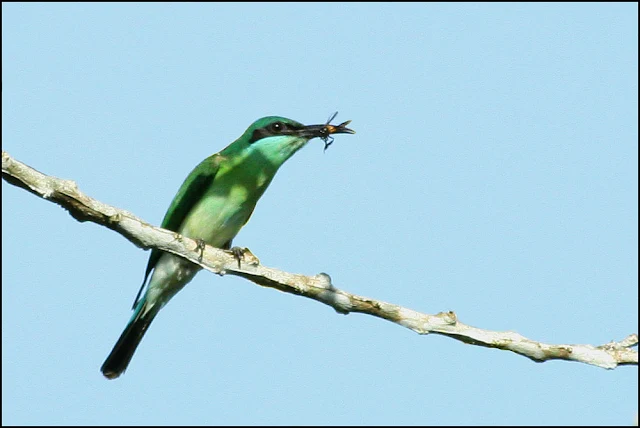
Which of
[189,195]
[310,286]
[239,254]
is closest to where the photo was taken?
[310,286]

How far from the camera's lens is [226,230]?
634 centimetres

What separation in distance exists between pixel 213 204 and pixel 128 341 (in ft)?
3.90

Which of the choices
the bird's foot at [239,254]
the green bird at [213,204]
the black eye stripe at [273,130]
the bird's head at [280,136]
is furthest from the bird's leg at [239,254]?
the black eye stripe at [273,130]

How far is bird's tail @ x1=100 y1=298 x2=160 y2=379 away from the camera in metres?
6.36

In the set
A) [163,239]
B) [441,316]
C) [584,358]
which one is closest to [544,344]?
[584,358]

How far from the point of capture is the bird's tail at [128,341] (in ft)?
20.9

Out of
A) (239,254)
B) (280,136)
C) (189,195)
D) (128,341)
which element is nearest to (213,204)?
(189,195)

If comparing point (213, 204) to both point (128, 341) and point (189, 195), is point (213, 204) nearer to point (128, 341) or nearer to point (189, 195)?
point (189, 195)

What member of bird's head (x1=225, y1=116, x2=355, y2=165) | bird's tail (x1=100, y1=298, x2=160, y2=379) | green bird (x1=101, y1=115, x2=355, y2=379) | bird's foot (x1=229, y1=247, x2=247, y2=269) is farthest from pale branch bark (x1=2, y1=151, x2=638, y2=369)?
bird's tail (x1=100, y1=298, x2=160, y2=379)

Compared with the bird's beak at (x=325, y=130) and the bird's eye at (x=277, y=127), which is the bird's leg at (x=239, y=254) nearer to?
the bird's beak at (x=325, y=130)

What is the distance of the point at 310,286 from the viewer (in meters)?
4.05

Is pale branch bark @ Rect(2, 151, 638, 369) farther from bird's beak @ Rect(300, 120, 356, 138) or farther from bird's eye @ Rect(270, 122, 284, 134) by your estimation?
bird's eye @ Rect(270, 122, 284, 134)

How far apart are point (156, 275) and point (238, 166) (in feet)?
3.20

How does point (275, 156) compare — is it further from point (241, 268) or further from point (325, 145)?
point (241, 268)
